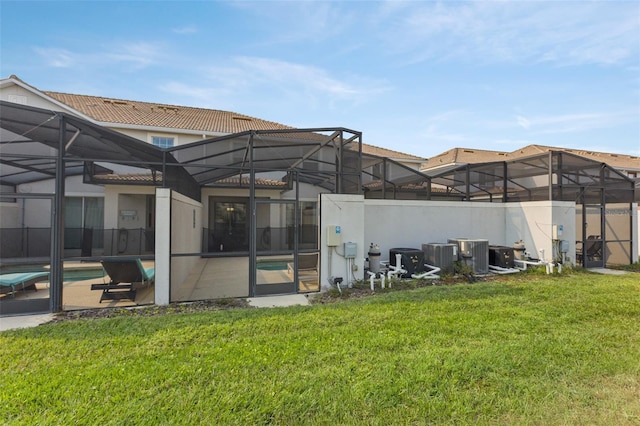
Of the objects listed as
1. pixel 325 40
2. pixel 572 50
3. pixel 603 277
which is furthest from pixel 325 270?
pixel 572 50

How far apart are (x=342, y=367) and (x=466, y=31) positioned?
821 centimetres

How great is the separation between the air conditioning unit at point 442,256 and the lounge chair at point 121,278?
24.0 ft

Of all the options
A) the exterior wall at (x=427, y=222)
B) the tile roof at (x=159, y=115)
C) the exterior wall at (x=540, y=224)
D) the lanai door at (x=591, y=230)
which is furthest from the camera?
the tile roof at (x=159, y=115)

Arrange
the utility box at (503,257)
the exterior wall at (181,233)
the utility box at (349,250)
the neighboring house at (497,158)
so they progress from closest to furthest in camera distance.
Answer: the exterior wall at (181,233), the utility box at (349,250), the utility box at (503,257), the neighboring house at (497,158)

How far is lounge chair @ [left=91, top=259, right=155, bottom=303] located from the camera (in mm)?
5871

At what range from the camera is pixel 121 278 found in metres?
6.06

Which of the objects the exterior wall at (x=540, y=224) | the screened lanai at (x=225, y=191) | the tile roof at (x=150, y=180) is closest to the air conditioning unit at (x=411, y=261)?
the screened lanai at (x=225, y=191)

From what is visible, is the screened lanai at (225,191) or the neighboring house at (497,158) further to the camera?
the neighboring house at (497,158)

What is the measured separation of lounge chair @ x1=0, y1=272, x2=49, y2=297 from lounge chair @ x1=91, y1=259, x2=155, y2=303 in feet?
2.93

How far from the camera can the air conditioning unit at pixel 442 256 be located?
8.31 metres

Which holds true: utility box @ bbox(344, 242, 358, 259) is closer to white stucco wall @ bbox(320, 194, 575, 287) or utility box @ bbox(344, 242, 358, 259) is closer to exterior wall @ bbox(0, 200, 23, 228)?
white stucco wall @ bbox(320, 194, 575, 287)

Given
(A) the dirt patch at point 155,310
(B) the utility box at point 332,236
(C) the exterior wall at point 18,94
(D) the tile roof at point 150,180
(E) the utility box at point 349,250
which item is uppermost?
(C) the exterior wall at point 18,94

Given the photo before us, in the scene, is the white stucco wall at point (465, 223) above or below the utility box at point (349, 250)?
above

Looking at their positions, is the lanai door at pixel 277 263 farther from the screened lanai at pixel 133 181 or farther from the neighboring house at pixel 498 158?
the neighboring house at pixel 498 158
